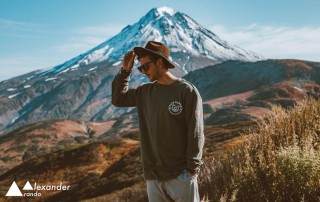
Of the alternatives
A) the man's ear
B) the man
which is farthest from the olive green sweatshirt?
the man's ear

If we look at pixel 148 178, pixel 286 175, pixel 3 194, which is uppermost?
pixel 148 178

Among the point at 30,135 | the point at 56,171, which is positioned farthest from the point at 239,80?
the point at 56,171

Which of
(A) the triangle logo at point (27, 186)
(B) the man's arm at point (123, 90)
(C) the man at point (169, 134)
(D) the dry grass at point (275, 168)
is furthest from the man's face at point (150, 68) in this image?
(A) the triangle logo at point (27, 186)

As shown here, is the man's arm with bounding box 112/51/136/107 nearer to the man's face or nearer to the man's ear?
the man's face

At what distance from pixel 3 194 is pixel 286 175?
60.6 ft

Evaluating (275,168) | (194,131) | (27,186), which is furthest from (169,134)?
(27,186)

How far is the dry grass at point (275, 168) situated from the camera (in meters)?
5.46

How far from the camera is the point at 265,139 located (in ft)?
21.7

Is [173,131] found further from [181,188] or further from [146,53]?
[146,53]

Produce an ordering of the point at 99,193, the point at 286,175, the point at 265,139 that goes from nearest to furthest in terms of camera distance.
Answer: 1. the point at 286,175
2. the point at 265,139
3. the point at 99,193

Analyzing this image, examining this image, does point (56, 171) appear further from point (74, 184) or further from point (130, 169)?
point (130, 169)

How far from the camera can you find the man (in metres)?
4.05

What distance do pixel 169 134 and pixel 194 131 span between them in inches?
9.0

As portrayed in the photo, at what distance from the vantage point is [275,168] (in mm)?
5723
